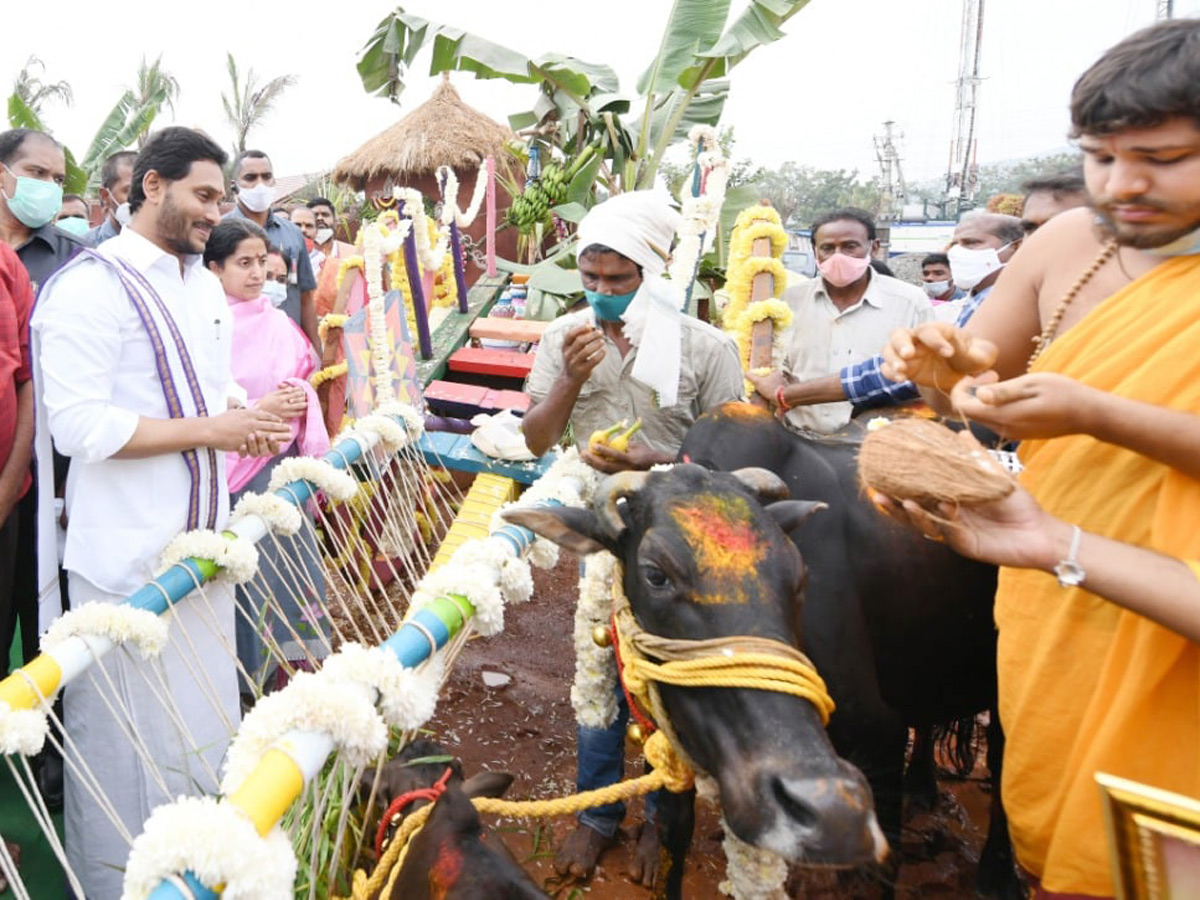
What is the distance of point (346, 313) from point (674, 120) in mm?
5214

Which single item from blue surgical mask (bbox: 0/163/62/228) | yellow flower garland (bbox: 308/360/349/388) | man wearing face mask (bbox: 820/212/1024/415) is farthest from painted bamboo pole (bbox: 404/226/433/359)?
man wearing face mask (bbox: 820/212/1024/415)

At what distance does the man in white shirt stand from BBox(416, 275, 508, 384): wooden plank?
278cm

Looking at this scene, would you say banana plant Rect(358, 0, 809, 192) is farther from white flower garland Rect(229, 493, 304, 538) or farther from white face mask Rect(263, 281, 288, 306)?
white flower garland Rect(229, 493, 304, 538)

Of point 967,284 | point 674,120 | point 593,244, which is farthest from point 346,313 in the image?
point 674,120

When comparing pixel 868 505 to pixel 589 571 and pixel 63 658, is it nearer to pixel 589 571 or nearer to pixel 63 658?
pixel 589 571

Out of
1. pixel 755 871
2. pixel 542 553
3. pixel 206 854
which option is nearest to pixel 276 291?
pixel 542 553

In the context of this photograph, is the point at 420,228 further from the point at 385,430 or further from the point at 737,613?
the point at 737,613

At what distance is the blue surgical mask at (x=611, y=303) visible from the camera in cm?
268

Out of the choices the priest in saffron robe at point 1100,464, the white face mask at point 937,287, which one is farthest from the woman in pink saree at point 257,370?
the white face mask at point 937,287

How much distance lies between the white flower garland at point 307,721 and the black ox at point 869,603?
126 centimetres

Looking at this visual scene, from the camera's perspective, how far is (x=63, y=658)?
5.26 ft

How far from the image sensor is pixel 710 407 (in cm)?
280

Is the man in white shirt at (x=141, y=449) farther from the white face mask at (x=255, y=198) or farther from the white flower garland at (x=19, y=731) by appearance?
the white face mask at (x=255, y=198)

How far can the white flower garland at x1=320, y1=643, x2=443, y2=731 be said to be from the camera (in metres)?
1.42
